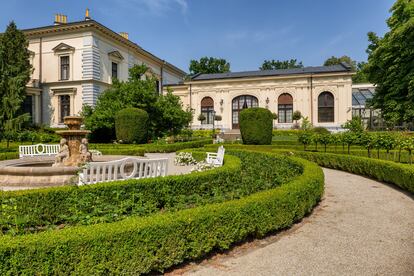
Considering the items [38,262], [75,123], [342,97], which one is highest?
[342,97]

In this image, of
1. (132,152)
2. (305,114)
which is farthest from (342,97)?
(132,152)

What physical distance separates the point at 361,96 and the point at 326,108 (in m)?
9.02

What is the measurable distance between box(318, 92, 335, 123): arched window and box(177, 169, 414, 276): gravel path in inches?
1312

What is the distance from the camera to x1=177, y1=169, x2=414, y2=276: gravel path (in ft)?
12.4

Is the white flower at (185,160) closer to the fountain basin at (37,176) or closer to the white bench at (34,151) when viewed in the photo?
the white bench at (34,151)

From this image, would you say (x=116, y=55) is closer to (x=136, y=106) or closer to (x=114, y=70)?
(x=114, y=70)

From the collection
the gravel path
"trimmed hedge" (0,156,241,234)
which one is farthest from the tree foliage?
the gravel path

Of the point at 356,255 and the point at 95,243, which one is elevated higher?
the point at 95,243

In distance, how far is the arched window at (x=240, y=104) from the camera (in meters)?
40.9

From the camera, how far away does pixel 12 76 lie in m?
26.9

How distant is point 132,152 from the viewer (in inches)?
639

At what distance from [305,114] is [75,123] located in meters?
33.5

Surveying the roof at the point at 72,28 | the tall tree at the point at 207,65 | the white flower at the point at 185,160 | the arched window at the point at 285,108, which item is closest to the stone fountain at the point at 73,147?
the white flower at the point at 185,160

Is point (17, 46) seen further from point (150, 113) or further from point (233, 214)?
point (233, 214)
